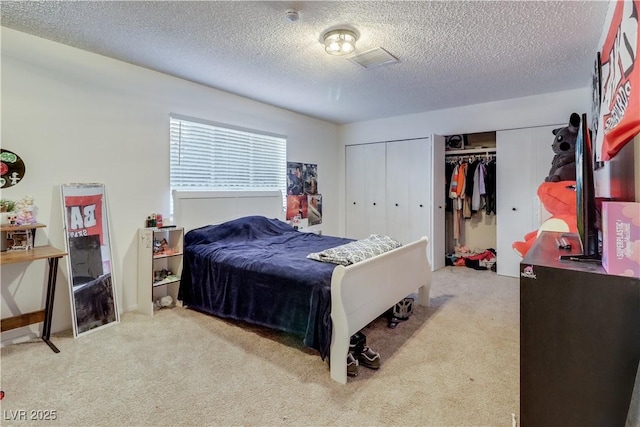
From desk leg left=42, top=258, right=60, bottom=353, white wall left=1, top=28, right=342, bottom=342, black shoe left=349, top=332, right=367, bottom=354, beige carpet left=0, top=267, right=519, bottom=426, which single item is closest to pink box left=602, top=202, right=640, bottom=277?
beige carpet left=0, top=267, right=519, bottom=426

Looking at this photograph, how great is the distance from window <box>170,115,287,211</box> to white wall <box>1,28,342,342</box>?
5.5 inches

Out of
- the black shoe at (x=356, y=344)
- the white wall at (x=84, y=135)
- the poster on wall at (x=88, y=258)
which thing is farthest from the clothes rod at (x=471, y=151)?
the poster on wall at (x=88, y=258)

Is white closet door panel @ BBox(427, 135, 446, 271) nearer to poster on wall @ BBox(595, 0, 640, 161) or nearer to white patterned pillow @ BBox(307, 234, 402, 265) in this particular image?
white patterned pillow @ BBox(307, 234, 402, 265)

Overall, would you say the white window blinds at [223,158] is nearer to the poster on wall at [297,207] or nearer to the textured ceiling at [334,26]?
the poster on wall at [297,207]

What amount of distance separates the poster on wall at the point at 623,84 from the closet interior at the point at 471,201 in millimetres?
3145

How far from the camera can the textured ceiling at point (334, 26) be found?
212 cm

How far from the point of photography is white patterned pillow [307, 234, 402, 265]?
8.02 feet

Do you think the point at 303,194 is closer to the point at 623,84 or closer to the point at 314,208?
the point at 314,208

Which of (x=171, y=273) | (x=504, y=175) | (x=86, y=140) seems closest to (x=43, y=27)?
(x=86, y=140)

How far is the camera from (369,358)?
2.15m

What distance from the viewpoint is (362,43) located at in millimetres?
2598

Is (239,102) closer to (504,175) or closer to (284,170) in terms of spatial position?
(284,170)

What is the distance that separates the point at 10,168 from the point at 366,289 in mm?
2809

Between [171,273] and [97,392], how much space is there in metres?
1.57
